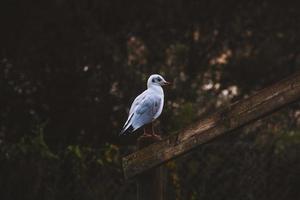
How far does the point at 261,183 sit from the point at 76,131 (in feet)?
19.2

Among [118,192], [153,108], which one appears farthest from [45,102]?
[153,108]

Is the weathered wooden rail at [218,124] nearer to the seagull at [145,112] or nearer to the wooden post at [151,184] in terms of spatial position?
the wooden post at [151,184]

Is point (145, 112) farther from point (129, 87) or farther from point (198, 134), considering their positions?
point (129, 87)

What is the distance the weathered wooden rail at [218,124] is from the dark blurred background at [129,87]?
296 centimetres

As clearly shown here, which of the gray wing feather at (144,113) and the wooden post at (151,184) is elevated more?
the gray wing feather at (144,113)

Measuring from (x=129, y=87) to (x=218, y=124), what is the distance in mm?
9309

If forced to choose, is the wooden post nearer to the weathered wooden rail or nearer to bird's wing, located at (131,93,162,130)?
the weathered wooden rail

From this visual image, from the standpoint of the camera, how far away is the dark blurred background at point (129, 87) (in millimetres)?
8367

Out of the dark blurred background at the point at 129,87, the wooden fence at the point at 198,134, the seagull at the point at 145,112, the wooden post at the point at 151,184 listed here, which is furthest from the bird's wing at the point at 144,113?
the dark blurred background at the point at 129,87

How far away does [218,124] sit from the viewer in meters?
4.64

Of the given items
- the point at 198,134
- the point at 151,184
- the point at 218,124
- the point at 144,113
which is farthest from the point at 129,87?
the point at 218,124

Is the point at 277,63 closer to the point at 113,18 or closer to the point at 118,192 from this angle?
the point at 113,18

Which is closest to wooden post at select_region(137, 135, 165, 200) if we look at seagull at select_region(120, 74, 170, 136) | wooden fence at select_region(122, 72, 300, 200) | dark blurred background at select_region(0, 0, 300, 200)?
wooden fence at select_region(122, 72, 300, 200)

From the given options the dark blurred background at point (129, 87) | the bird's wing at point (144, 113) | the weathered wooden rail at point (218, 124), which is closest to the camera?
the weathered wooden rail at point (218, 124)
